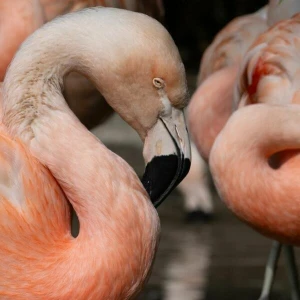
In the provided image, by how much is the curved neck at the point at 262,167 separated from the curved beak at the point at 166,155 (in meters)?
0.62

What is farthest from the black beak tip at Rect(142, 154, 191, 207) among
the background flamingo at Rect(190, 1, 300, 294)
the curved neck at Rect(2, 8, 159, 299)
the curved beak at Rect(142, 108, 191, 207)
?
the background flamingo at Rect(190, 1, 300, 294)

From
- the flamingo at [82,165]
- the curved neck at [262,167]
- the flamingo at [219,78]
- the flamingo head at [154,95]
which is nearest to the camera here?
the flamingo at [82,165]

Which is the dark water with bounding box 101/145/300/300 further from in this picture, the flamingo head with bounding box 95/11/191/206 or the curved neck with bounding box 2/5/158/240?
the curved neck with bounding box 2/5/158/240

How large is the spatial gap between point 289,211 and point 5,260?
120 centimetres

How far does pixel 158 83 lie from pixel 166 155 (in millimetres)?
235

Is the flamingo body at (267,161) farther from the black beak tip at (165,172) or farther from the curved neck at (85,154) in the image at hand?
the curved neck at (85,154)

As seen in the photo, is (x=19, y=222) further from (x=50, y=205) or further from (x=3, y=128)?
(x=3, y=128)

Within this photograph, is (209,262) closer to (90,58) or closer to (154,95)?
(154,95)

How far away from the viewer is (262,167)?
357 centimetres

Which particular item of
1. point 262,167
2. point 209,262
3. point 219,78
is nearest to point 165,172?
point 262,167

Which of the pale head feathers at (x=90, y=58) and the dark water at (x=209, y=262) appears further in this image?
the dark water at (x=209, y=262)

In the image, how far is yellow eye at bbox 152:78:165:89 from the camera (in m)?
2.95

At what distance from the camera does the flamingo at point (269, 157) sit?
11.5ft

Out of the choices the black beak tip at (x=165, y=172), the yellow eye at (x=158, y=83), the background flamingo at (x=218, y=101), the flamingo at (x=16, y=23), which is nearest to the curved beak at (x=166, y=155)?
the black beak tip at (x=165, y=172)
